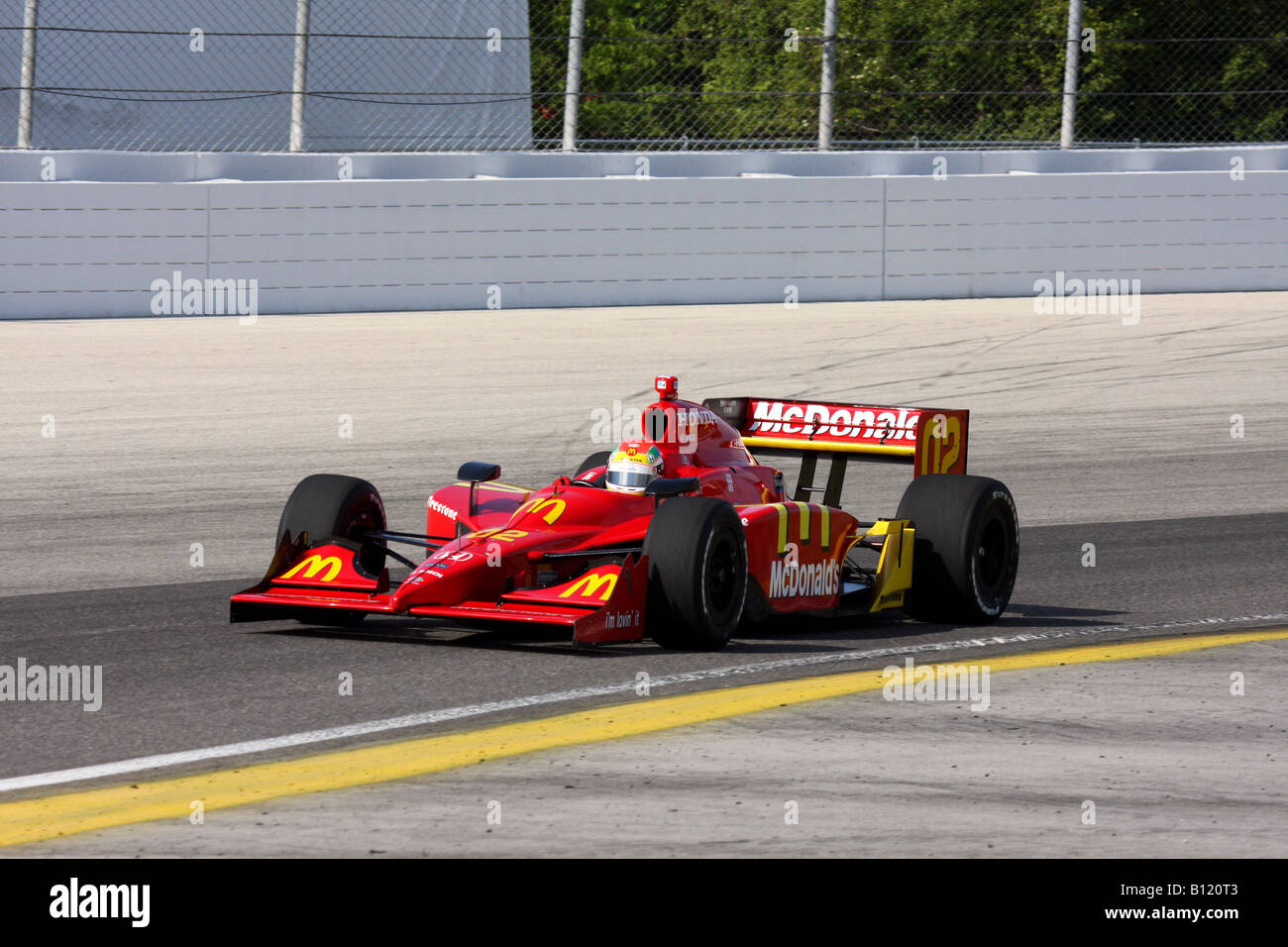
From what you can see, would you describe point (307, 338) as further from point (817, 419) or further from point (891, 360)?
point (817, 419)

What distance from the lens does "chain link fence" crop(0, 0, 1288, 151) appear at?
17.4 meters

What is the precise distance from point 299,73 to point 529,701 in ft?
38.5

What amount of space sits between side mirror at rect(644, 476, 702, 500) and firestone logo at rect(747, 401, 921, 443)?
1705 millimetres

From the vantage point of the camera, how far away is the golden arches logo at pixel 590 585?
747 centimetres

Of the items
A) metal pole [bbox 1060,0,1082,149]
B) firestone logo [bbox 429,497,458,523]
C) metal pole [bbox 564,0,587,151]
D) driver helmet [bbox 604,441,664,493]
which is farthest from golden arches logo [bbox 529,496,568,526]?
metal pole [bbox 1060,0,1082,149]

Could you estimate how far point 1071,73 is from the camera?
19.7m

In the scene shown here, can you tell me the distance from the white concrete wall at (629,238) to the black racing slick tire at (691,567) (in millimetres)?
10327

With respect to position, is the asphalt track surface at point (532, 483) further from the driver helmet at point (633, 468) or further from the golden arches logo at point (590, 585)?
the driver helmet at point (633, 468)

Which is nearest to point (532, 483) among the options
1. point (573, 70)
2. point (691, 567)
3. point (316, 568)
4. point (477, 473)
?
point (477, 473)

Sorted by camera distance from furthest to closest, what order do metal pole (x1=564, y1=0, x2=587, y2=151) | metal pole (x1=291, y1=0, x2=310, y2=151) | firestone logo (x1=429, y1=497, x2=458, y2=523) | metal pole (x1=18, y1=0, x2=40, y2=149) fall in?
1. metal pole (x1=564, y1=0, x2=587, y2=151)
2. metal pole (x1=291, y1=0, x2=310, y2=151)
3. metal pole (x1=18, y1=0, x2=40, y2=149)
4. firestone logo (x1=429, y1=497, x2=458, y2=523)

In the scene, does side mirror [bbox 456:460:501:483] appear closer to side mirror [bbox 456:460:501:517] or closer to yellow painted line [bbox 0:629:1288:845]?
side mirror [bbox 456:460:501:517]

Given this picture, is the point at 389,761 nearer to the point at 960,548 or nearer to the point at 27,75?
the point at 960,548

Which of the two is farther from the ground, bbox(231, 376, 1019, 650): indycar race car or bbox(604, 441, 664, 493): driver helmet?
bbox(604, 441, 664, 493): driver helmet

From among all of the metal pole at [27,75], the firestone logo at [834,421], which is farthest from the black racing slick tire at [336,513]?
the metal pole at [27,75]
